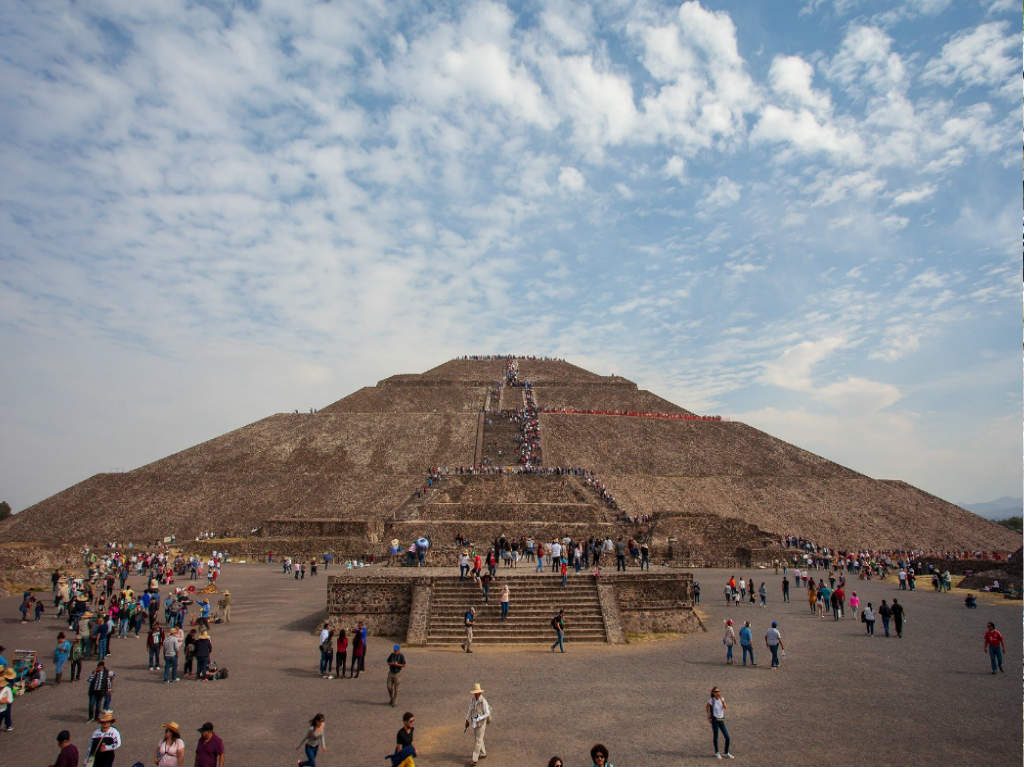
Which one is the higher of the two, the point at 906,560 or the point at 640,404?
the point at 640,404

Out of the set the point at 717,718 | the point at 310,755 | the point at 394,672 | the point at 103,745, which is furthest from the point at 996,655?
the point at 103,745

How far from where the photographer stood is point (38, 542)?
35469mm

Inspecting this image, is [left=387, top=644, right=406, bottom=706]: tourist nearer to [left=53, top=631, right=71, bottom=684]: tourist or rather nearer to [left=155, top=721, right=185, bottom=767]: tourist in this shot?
[left=155, top=721, right=185, bottom=767]: tourist

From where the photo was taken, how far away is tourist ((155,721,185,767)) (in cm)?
684

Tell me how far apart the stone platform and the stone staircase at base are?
0.07 feet

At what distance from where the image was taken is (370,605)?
15805mm

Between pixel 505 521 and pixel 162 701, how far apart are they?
22.2 m

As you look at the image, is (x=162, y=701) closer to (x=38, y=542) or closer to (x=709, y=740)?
(x=709, y=740)

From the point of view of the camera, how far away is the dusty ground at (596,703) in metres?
8.69

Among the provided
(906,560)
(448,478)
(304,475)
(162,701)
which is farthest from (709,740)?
(304,475)

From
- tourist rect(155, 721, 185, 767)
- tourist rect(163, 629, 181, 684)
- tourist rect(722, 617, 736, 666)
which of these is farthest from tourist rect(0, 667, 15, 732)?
tourist rect(722, 617, 736, 666)

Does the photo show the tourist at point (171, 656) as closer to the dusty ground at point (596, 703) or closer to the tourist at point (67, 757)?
the dusty ground at point (596, 703)

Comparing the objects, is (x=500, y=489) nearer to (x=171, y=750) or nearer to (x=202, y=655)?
(x=202, y=655)

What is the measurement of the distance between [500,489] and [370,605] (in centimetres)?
2178
